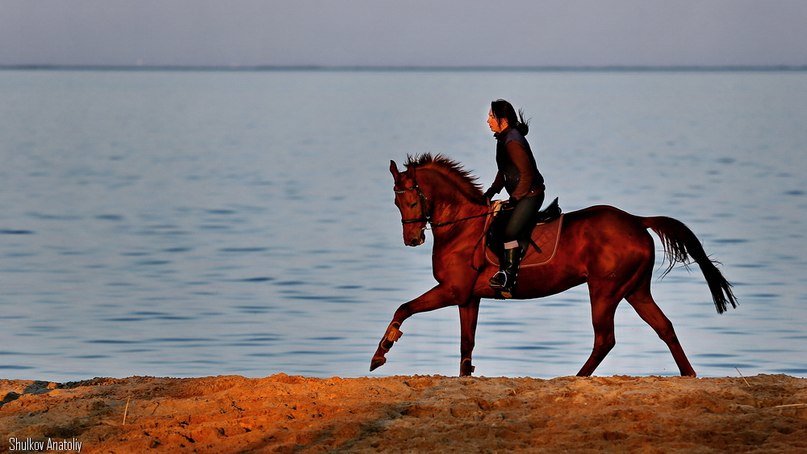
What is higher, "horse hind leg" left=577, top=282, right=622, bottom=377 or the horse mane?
the horse mane

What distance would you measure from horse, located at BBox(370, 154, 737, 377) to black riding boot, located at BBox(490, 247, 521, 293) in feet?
0.32

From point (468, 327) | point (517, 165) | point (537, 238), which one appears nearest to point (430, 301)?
point (468, 327)

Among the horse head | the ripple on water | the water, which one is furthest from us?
the ripple on water

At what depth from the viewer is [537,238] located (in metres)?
12.0

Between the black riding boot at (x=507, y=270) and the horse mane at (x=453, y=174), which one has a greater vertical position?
the horse mane at (x=453, y=174)

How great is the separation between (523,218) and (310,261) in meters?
11.8

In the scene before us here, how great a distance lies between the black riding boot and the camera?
11930 mm

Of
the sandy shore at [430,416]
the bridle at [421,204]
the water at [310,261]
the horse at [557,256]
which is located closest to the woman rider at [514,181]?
the horse at [557,256]

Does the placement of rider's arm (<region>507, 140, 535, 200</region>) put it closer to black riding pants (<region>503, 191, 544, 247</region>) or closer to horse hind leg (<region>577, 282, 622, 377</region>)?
black riding pants (<region>503, 191, 544, 247</region>)

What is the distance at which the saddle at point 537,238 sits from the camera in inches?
472

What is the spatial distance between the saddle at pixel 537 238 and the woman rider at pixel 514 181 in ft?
0.18

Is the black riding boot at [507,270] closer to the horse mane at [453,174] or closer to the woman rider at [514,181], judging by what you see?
the woman rider at [514,181]

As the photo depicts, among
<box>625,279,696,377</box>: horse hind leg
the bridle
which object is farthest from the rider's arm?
<box>625,279,696,377</box>: horse hind leg

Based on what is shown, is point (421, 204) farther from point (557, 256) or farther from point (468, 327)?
point (557, 256)
